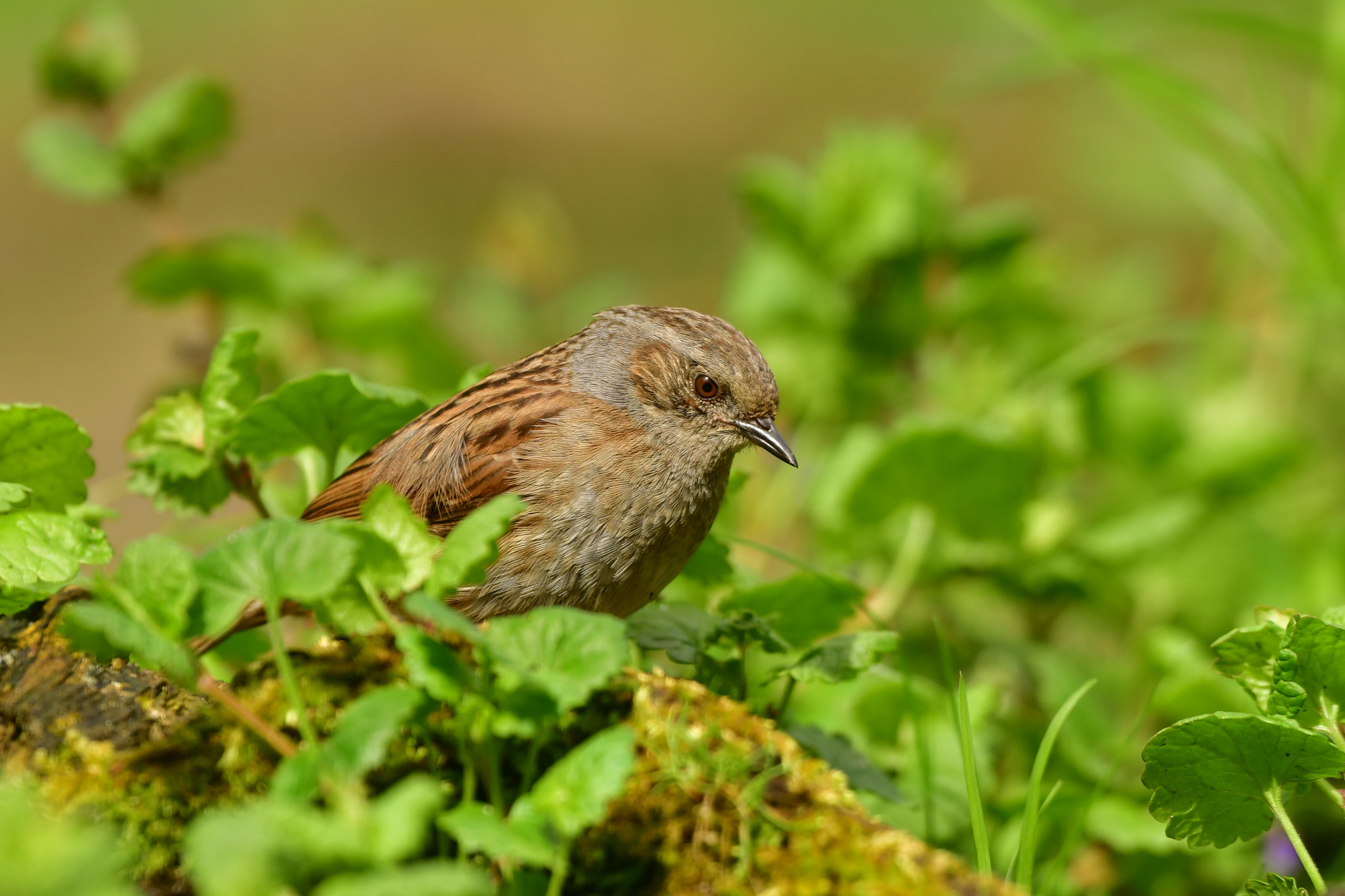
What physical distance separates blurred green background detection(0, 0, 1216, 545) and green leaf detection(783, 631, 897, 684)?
18.2 ft

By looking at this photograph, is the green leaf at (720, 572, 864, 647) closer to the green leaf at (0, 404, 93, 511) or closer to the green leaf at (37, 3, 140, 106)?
the green leaf at (0, 404, 93, 511)

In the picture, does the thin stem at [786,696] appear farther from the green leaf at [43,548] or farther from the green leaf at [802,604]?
the green leaf at [43,548]

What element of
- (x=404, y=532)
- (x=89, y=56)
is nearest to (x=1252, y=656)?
(x=404, y=532)

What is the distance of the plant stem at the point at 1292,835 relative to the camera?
6.23 ft

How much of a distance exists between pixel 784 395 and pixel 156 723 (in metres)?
3.54

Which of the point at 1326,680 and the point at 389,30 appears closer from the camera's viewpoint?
the point at 1326,680

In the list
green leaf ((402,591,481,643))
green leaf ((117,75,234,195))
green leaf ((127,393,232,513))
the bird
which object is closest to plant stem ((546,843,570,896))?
green leaf ((402,591,481,643))

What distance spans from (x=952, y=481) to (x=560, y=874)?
2346 millimetres

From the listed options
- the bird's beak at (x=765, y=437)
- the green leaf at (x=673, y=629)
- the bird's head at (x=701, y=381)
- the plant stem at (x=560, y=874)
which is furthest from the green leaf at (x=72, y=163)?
the plant stem at (x=560, y=874)

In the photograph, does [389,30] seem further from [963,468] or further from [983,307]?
[963,468]

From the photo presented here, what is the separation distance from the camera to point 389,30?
1274 centimetres

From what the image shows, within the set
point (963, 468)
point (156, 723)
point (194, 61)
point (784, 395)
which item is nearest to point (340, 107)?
point (194, 61)

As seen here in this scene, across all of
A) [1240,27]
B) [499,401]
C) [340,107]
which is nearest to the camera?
[499,401]

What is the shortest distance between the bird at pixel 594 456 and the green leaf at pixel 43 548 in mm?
749
